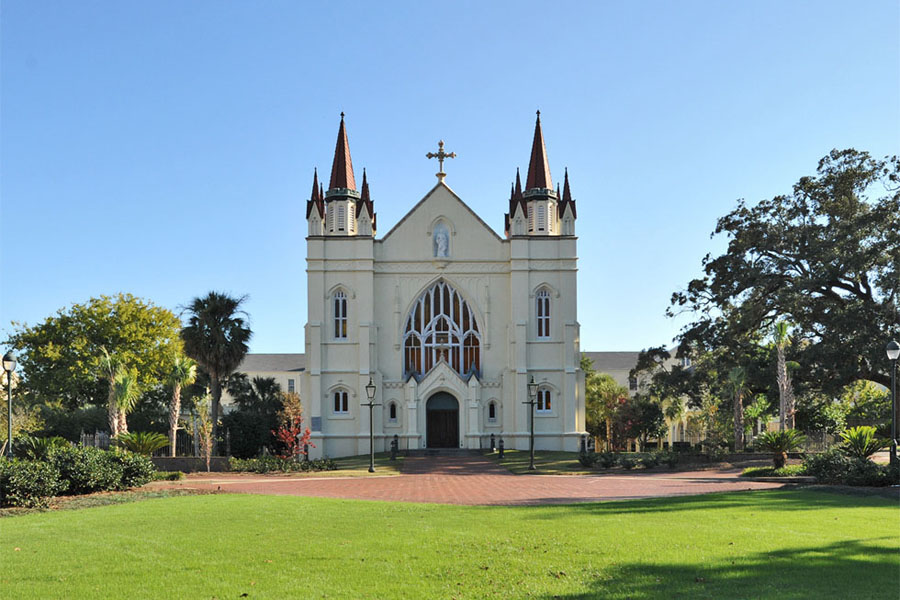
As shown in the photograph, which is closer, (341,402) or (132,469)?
(132,469)

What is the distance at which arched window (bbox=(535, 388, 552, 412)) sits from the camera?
44562 mm

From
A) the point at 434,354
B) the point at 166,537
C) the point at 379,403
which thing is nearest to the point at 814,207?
the point at 434,354

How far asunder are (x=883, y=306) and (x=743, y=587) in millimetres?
27127

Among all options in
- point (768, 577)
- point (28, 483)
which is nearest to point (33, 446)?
point (28, 483)

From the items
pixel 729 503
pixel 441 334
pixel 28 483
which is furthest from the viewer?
pixel 441 334

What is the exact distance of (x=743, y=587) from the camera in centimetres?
905

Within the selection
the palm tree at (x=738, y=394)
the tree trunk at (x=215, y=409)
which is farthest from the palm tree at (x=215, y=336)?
the palm tree at (x=738, y=394)

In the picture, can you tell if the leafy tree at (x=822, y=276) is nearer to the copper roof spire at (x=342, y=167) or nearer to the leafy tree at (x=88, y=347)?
the copper roof spire at (x=342, y=167)

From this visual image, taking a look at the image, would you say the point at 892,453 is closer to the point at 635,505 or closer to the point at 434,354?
the point at 635,505

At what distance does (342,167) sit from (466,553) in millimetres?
37451

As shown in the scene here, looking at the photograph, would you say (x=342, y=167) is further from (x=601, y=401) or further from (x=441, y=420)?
(x=601, y=401)

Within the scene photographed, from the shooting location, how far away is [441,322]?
45.6 metres

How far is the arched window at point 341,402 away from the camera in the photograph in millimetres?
44281

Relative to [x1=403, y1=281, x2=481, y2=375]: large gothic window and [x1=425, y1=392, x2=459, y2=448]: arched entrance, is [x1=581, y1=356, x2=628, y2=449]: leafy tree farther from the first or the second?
[x1=425, y1=392, x2=459, y2=448]: arched entrance
